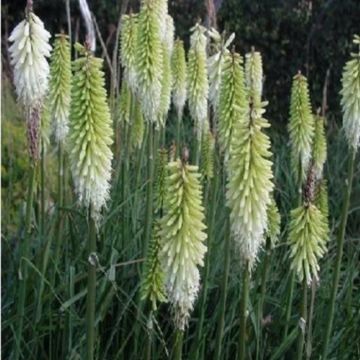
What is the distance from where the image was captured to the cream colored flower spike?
3.59 meters

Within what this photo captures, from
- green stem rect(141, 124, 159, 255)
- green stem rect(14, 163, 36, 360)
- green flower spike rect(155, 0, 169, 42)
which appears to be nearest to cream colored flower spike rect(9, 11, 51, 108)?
green stem rect(14, 163, 36, 360)

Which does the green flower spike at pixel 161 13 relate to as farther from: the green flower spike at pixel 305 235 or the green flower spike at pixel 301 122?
the green flower spike at pixel 305 235

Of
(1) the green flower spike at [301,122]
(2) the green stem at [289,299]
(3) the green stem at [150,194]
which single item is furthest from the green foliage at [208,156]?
(2) the green stem at [289,299]

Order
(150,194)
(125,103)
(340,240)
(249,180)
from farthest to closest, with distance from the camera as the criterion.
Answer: (125,103), (150,194), (340,240), (249,180)

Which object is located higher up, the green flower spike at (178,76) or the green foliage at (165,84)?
the green flower spike at (178,76)

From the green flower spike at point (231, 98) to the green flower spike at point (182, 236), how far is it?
0.64 meters

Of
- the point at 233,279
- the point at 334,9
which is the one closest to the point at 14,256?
the point at 233,279

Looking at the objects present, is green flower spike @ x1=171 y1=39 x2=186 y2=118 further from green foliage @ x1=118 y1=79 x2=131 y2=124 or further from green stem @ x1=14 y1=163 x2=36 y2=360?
green stem @ x1=14 y1=163 x2=36 y2=360

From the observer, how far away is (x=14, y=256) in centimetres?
483

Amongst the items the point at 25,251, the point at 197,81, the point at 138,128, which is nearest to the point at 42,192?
the point at 25,251

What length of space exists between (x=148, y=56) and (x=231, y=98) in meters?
0.63

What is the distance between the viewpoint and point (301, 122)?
4.21 meters

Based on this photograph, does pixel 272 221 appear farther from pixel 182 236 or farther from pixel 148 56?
pixel 182 236

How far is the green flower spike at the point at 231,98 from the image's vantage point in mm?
3428
